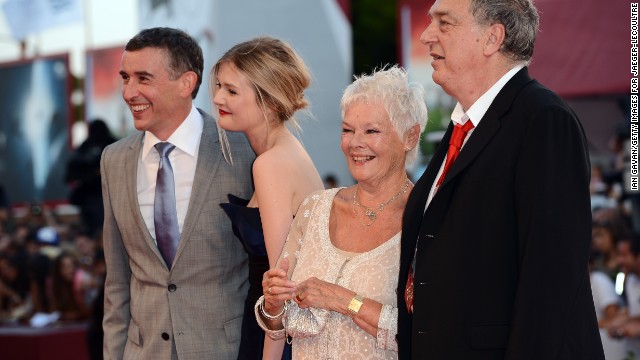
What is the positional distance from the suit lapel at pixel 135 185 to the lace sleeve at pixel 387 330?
1.22m

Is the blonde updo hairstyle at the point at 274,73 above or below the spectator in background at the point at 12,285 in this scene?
above

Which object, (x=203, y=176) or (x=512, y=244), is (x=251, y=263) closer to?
(x=203, y=176)

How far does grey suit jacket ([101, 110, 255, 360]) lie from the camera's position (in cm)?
402

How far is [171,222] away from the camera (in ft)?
13.3

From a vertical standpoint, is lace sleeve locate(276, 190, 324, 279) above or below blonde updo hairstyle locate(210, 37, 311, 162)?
below

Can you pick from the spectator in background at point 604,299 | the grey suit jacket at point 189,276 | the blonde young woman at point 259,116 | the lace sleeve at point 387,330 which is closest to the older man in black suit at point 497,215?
the lace sleeve at point 387,330

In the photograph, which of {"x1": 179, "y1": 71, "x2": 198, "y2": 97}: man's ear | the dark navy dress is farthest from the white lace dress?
{"x1": 179, "y1": 71, "x2": 198, "y2": 97}: man's ear

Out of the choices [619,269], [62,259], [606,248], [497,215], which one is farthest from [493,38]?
[62,259]

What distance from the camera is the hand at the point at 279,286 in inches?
130

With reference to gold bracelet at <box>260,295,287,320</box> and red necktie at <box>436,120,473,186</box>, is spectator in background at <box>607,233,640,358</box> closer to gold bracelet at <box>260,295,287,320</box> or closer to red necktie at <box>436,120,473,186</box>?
→ gold bracelet at <box>260,295,287,320</box>

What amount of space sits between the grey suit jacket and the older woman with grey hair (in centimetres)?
59

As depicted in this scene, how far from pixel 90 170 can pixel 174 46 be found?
6.45m

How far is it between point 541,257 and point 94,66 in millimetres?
11709

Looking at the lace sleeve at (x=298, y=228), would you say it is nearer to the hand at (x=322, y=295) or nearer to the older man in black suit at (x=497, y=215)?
the hand at (x=322, y=295)
